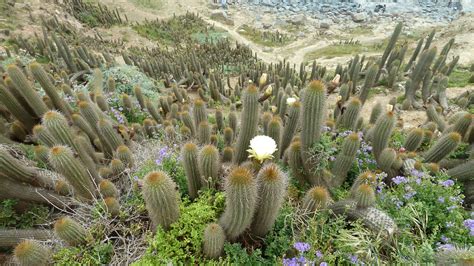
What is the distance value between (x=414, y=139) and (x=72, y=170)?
15.1ft

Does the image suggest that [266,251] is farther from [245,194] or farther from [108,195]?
[108,195]

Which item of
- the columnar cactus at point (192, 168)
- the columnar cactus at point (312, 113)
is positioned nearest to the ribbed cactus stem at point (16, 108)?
the columnar cactus at point (192, 168)

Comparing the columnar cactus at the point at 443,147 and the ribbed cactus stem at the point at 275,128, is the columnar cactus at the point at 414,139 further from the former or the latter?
the ribbed cactus stem at the point at 275,128

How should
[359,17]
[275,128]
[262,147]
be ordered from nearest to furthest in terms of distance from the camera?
[262,147], [275,128], [359,17]

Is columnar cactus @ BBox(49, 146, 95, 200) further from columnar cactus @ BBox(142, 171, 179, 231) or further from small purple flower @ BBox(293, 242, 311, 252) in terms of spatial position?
small purple flower @ BBox(293, 242, 311, 252)

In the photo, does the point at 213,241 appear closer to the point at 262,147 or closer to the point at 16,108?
the point at 262,147

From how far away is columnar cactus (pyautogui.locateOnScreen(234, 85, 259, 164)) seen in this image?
369 centimetres

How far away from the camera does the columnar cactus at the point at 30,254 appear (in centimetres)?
252

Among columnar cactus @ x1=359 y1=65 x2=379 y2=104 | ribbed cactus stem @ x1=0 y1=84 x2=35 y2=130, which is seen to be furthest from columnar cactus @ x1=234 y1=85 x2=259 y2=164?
columnar cactus @ x1=359 y1=65 x2=379 y2=104

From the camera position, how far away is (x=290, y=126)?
452cm

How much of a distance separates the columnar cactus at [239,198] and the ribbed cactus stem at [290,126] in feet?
6.22

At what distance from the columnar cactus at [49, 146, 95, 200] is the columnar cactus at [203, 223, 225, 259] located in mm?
1376

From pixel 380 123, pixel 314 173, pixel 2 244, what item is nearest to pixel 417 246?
pixel 314 173

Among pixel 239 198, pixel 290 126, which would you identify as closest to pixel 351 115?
pixel 290 126
